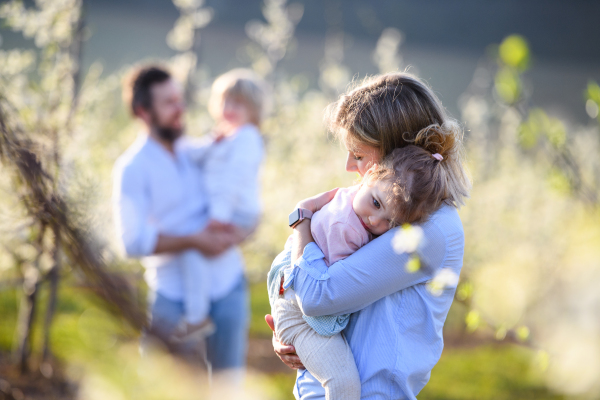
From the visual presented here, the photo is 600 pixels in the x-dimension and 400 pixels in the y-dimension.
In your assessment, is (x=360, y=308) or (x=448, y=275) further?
(x=360, y=308)

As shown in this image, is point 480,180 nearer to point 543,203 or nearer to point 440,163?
point 543,203

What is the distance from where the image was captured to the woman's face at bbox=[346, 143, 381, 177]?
1499 mm

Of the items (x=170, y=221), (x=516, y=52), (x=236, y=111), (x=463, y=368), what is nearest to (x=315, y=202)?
(x=516, y=52)

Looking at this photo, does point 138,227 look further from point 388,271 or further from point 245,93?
Answer: point 388,271

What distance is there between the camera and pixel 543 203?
6508mm

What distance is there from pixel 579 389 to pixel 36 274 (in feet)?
12.4

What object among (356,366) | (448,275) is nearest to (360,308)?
(356,366)

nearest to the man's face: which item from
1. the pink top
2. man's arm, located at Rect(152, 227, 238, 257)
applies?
man's arm, located at Rect(152, 227, 238, 257)

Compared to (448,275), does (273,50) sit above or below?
above

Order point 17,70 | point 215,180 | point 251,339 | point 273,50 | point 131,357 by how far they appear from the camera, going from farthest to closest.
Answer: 1. point 273,50
2. point 251,339
3. point 17,70
4. point 215,180
5. point 131,357

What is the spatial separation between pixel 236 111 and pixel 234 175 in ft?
1.70

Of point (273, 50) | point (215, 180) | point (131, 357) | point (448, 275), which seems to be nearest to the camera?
point (131, 357)

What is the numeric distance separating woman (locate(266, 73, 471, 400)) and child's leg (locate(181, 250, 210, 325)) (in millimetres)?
1387

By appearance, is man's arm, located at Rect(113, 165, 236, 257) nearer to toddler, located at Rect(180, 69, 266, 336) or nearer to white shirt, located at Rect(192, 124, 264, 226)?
toddler, located at Rect(180, 69, 266, 336)
